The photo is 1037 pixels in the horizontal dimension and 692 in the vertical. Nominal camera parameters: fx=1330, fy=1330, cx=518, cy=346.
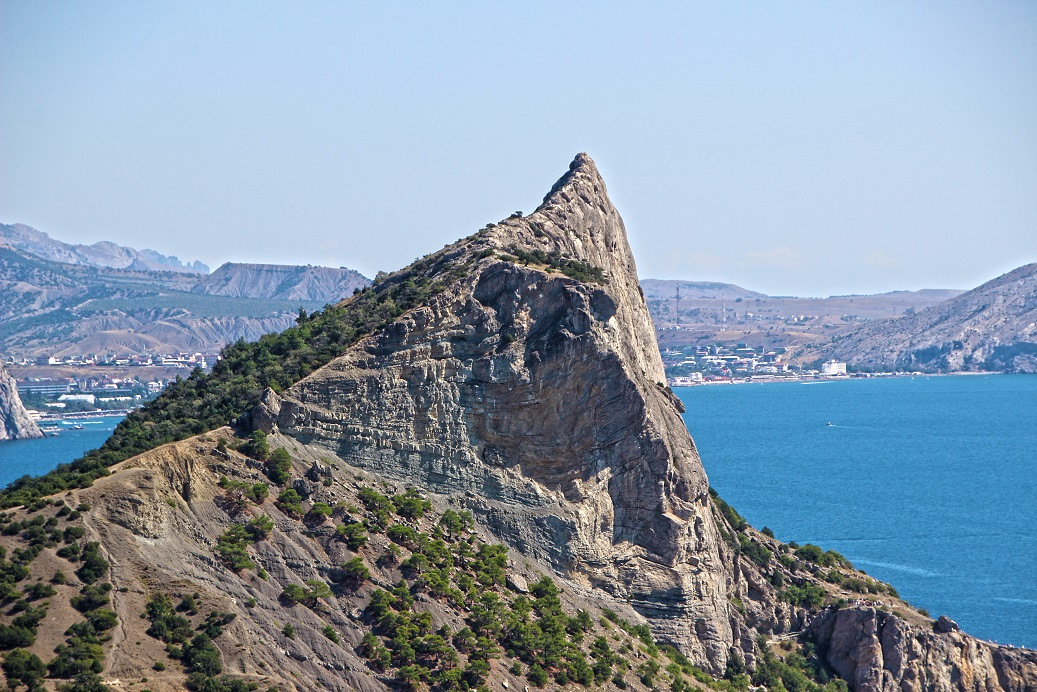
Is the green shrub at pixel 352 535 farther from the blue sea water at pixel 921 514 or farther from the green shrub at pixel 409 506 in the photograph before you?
the blue sea water at pixel 921 514

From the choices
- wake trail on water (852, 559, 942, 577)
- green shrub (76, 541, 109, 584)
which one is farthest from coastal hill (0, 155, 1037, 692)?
wake trail on water (852, 559, 942, 577)

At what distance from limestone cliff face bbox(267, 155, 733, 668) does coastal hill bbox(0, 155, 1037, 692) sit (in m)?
0.11

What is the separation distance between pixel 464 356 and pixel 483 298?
340cm

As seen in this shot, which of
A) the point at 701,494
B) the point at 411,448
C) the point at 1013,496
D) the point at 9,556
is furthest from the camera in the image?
the point at 1013,496

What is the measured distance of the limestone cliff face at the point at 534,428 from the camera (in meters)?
65.2

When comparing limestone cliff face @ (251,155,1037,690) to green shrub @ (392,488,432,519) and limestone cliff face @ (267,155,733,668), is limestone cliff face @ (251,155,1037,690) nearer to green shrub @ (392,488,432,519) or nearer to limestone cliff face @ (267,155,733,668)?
limestone cliff face @ (267,155,733,668)

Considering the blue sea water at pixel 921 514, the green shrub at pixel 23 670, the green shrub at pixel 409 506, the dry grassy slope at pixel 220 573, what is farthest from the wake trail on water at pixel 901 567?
the green shrub at pixel 23 670

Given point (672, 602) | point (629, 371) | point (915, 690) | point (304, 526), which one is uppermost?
point (629, 371)

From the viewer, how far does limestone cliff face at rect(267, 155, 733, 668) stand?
2566 inches

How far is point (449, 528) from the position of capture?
65.0m

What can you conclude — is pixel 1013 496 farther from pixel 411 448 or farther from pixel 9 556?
pixel 9 556

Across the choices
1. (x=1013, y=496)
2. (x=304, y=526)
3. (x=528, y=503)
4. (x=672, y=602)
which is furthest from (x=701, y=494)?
(x=1013, y=496)

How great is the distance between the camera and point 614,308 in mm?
68500

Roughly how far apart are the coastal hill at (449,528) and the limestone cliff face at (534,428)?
0.11 meters
